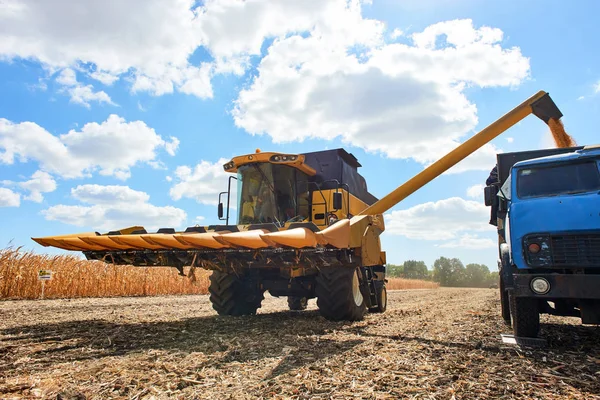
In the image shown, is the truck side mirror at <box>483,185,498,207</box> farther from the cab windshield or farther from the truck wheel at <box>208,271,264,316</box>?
the truck wheel at <box>208,271,264,316</box>

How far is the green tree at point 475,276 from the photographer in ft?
230

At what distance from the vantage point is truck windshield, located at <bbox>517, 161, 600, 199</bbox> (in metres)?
5.53

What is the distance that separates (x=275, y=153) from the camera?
8430 mm

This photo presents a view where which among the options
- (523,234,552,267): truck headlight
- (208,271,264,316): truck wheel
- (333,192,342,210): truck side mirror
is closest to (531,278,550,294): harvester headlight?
(523,234,552,267): truck headlight

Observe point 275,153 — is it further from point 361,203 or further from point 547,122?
point 547,122

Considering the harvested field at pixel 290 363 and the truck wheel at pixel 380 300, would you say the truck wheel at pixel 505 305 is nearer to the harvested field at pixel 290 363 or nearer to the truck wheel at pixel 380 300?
the harvested field at pixel 290 363

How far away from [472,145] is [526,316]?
482 cm

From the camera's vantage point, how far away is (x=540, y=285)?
16.8ft

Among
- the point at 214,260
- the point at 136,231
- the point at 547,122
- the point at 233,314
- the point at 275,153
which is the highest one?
the point at 547,122

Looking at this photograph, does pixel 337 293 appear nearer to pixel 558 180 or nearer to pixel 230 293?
pixel 230 293

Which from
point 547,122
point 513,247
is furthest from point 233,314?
point 547,122

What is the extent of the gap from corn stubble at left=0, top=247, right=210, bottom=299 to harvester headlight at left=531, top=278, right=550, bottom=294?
12698 millimetres

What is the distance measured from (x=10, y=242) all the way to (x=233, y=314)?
11.7 meters

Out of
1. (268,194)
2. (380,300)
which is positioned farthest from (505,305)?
(268,194)
